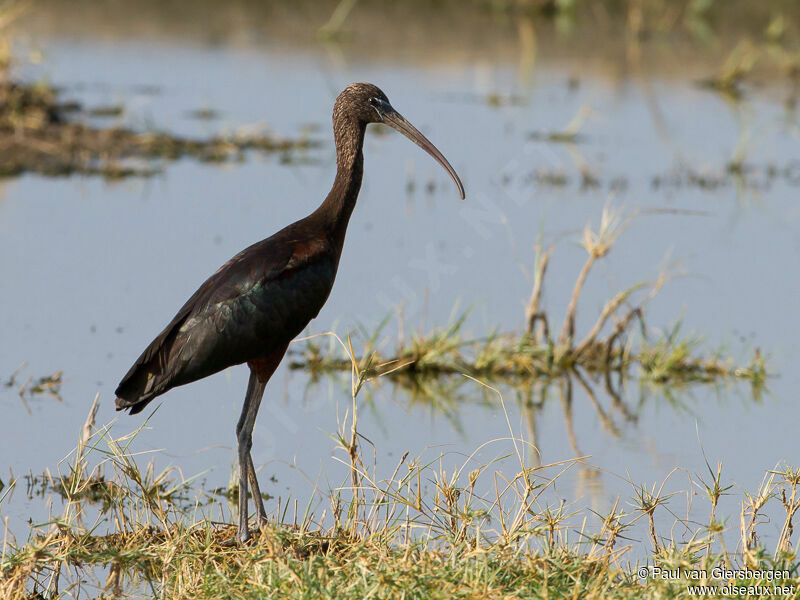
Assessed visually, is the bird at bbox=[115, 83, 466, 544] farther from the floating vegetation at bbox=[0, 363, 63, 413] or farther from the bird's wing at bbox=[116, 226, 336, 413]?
the floating vegetation at bbox=[0, 363, 63, 413]

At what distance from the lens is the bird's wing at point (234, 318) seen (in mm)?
5727

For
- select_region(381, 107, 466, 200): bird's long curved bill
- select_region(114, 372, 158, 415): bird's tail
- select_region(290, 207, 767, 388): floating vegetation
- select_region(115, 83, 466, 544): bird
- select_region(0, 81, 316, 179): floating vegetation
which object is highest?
select_region(381, 107, 466, 200): bird's long curved bill

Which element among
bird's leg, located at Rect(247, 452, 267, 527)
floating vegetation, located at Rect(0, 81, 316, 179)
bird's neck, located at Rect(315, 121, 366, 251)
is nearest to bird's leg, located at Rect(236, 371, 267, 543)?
bird's leg, located at Rect(247, 452, 267, 527)

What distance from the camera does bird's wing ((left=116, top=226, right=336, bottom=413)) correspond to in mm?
5727

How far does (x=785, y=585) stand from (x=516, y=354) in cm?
404

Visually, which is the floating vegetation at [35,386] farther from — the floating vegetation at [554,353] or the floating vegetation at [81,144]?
the floating vegetation at [81,144]

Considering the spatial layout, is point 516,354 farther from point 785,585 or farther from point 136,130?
point 136,130

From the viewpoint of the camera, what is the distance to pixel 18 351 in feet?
28.7

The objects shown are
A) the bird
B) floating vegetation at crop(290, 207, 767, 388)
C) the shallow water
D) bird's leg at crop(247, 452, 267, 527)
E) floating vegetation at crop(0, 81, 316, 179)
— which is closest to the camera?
the bird

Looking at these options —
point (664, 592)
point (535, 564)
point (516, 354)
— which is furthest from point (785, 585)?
point (516, 354)

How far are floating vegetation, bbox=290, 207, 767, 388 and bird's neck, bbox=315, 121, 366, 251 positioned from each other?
2470 millimetres

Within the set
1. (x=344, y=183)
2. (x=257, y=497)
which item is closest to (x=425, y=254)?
(x=344, y=183)

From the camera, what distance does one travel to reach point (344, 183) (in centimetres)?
609

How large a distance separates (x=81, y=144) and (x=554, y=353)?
7701mm
